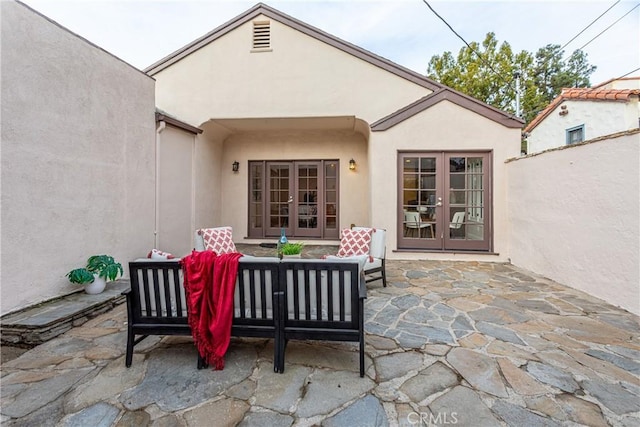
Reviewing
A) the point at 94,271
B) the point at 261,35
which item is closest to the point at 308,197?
the point at 261,35

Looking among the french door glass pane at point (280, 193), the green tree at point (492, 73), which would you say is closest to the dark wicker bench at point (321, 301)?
the french door glass pane at point (280, 193)

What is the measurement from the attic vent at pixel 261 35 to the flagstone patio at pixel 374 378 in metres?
6.41

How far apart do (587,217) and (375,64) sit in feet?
16.5

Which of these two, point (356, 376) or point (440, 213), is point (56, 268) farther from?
point (440, 213)

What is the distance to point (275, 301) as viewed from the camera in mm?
2178

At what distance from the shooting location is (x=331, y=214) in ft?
26.8

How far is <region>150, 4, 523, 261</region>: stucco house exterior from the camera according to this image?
19.7 feet

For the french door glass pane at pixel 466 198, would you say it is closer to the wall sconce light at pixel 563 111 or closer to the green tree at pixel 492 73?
the wall sconce light at pixel 563 111

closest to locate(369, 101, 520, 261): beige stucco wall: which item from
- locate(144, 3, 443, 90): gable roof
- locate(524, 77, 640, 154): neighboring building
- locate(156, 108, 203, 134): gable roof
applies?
locate(144, 3, 443, 90): gable roof

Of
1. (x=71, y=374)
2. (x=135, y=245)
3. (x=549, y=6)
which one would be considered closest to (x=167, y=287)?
(x=71, y=374)

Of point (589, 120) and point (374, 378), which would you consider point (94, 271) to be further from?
point (589, 120)

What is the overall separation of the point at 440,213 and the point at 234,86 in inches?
226

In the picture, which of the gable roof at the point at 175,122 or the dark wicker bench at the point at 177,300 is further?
the gable roof at the point at 175,122

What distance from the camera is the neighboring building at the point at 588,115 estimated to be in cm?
710
